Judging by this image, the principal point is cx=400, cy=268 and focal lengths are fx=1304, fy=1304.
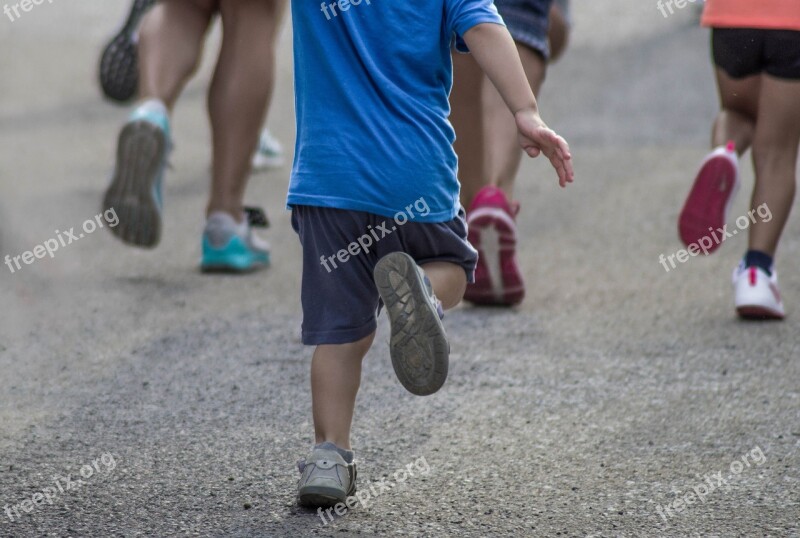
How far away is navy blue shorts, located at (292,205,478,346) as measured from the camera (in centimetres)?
283

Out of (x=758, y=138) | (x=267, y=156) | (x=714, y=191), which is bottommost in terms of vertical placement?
(x=267, y=156)

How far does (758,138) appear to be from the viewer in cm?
443

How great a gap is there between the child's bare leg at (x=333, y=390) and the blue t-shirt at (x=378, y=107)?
32 cm

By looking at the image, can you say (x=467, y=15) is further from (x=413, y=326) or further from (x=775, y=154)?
(x=775, y=154)

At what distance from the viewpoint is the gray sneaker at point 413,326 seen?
264 cm

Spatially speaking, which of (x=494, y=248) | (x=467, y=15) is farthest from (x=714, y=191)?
(x=467, y=15)

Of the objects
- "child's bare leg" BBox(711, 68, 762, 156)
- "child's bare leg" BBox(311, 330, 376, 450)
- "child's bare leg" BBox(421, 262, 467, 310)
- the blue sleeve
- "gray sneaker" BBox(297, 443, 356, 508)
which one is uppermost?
the blue sleeve

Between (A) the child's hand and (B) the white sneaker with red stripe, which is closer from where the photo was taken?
(A) the child's hand

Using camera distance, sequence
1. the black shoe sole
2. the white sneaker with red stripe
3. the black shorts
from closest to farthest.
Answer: the black shorts → the white sneaker with red stripe → the black shoe sole

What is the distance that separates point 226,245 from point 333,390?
226 centimetres

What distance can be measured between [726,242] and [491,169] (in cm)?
143

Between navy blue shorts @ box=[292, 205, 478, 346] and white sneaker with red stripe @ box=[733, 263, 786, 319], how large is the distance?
6.04ft

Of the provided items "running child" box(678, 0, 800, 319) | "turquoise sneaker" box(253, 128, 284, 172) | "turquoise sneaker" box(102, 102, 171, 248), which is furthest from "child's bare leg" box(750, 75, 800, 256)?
"turquoise sneaker" box(253, 128, 284, 172)

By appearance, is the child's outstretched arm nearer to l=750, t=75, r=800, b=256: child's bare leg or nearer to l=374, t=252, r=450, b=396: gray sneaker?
l=374, t=252, r=450, b=396: gray sneaker
